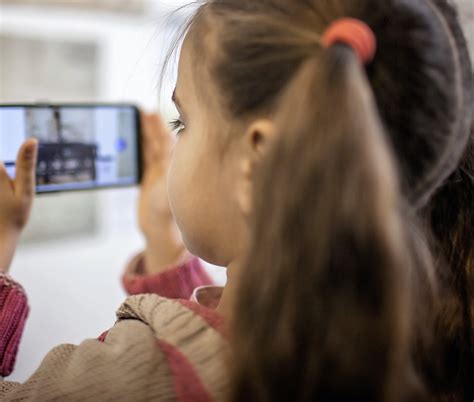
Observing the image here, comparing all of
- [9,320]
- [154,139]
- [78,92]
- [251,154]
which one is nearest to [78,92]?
[78,92]

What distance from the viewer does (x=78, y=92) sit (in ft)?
3.00

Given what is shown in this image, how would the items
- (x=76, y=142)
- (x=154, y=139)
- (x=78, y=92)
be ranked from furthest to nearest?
1. (x=78, y=92)
2. (x=154, y=139)
3. (x=76, y=142)

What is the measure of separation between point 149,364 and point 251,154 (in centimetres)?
17

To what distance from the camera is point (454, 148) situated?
14.3 inches

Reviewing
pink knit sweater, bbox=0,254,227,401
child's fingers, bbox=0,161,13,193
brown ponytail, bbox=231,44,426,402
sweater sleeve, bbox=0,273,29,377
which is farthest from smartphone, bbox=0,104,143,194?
brown ponytail, bbox=231,44,426,402

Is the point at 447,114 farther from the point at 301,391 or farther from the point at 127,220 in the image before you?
the point at 127,220

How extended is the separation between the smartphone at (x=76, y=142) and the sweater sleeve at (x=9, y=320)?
12 centimetres

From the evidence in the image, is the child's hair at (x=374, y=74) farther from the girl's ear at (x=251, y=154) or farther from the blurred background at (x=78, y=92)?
the blurred background at (x=78, y=92)

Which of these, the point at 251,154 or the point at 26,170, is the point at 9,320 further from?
the point at 251,154

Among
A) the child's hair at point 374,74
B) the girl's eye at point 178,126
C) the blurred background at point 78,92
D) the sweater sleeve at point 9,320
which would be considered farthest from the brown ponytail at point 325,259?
the blurred background at point 78,92

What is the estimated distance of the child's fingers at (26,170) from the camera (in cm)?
50

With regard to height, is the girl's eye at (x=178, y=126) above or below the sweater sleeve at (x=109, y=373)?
above

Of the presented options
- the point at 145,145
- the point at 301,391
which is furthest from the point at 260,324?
the point at 145,145

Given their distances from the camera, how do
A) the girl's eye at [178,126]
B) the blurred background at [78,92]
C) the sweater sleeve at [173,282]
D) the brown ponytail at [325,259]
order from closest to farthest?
the brown ponytail at [325,259]
the girl's eye at [178,126]
the sweater sleeve at [173,282]
the blurred background at [78,92]
